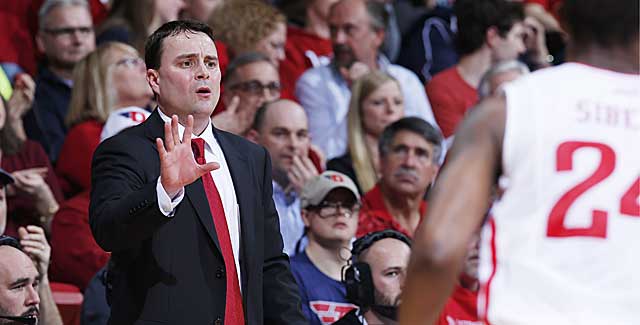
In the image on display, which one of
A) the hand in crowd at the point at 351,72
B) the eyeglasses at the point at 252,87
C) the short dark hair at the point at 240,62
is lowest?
the eyeglasses at the point at 252,87

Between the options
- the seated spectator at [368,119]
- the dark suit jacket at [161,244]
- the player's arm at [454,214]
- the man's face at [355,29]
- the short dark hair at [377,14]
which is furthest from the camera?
the short dark hair at [377,14]

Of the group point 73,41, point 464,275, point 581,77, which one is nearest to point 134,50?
point 73,41

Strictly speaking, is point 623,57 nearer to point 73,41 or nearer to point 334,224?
point 334,224

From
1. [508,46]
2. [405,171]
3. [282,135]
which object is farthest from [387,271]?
[508,46]

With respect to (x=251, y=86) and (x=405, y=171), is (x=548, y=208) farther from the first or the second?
(x=251, y=86)

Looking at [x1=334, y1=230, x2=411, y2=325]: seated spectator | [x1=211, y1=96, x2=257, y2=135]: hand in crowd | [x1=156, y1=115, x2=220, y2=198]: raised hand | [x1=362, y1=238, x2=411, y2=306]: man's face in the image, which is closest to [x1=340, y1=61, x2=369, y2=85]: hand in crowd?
[x1=211, y1=96, x2=257, y2=135]: hand in crowd

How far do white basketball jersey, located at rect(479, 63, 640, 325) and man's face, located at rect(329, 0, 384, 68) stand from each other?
6.62 metres

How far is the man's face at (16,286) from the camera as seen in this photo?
17.5 ft

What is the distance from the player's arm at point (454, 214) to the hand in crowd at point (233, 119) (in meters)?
4.58

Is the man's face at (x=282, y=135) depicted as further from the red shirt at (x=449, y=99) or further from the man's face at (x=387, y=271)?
the red shirt at (x=449, y=99)

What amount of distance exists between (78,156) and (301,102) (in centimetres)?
223

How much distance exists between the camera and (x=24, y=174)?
6.86m

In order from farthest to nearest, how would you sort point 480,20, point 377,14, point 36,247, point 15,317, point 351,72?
point 480,20, point 377,14, point 351,72, point 36,247, point 15,317

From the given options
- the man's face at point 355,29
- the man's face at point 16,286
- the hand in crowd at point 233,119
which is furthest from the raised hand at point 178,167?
the man's face at point 355,29
